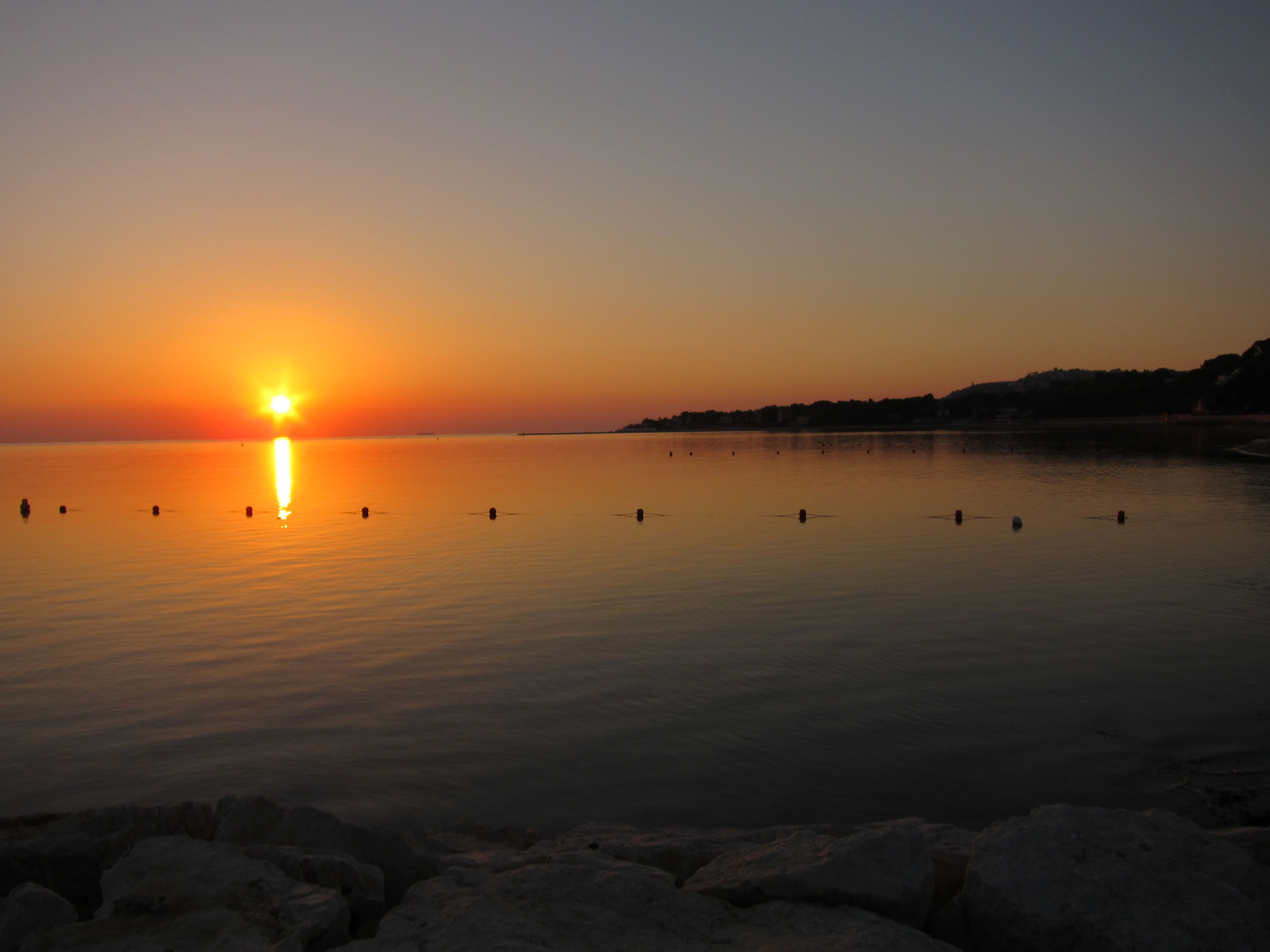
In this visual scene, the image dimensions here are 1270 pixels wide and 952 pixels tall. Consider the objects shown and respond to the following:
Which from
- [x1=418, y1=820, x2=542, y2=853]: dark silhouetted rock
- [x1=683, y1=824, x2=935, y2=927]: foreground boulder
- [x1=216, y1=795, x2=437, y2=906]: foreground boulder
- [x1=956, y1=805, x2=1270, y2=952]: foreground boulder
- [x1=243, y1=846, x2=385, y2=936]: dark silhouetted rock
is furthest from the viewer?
[x1=418, y1=820, x2=542, y2=853]: dark silhouetted rock

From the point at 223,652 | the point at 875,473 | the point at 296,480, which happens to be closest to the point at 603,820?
the point at 223,652

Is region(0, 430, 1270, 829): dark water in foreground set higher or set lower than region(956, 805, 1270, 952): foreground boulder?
lower

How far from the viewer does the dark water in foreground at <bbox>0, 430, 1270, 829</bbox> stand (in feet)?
A: 27.3

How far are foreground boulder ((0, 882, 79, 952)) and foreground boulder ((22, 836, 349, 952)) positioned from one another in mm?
198

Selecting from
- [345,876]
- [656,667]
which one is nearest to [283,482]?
[656,667]

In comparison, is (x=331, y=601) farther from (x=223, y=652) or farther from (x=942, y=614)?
(x=942, y=614)

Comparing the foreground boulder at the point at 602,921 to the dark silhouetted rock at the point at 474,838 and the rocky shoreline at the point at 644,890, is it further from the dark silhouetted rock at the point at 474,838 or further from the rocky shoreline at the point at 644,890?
the dark silhouetted rock at the point at 474,838

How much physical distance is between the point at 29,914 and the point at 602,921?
353 cm

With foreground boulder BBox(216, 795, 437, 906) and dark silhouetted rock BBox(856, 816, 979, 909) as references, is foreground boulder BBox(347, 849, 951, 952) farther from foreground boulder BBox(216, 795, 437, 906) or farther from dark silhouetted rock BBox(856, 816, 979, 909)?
dark silhouetted rock BBox(856, 816, 979, 909)

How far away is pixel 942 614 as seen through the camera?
1560 cm

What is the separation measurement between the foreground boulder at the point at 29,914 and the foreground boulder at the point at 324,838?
1.00 metres

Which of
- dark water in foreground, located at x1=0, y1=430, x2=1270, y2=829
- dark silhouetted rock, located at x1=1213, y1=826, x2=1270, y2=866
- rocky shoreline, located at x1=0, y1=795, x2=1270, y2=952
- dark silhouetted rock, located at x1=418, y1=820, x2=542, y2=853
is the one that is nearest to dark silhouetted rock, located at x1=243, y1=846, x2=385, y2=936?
rocky shoreline, located at x1=0, y1=795, x2=1270, y2=952

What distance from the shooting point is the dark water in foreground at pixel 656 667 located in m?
8.34

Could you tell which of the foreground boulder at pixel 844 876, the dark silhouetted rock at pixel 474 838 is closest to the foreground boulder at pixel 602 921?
the foreground boulder at pixel 844 876
